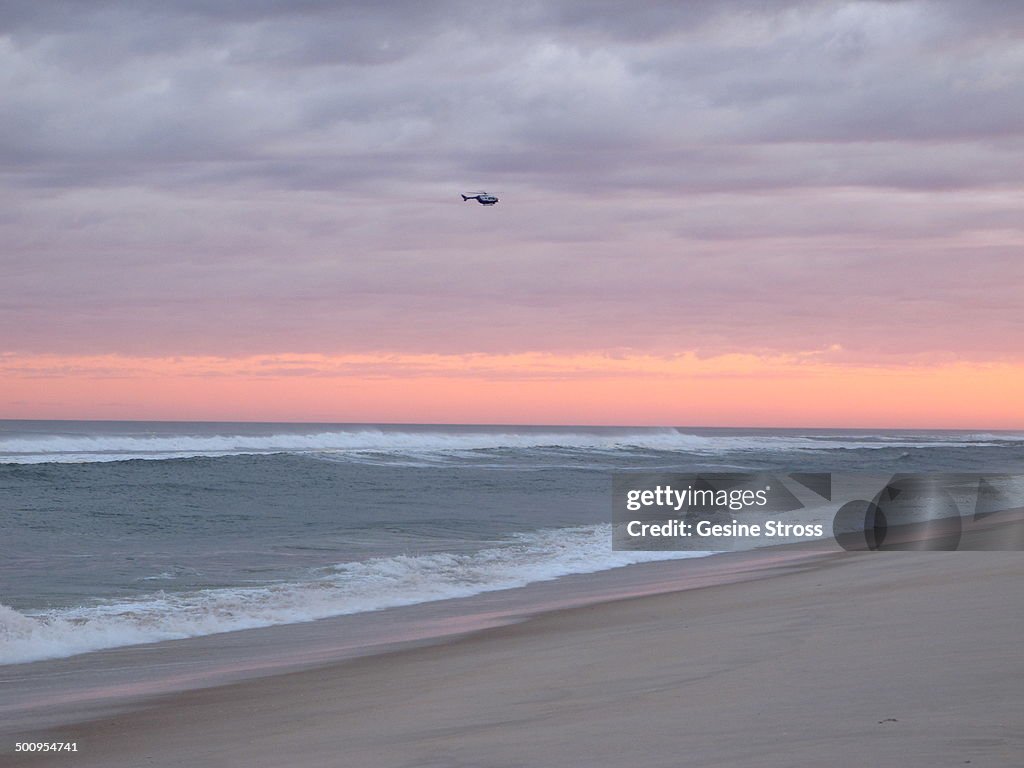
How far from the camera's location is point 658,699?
5.50m

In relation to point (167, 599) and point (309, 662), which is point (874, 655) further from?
point (167, 599)

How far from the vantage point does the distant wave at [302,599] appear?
31.5ft

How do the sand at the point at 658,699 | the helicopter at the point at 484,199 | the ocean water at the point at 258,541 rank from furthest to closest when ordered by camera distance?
the helicopter at the point at 484,199, the ocean water at the point at 258,541, the sand at the point at 658,699

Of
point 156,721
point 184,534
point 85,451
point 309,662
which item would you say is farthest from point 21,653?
point 85,451

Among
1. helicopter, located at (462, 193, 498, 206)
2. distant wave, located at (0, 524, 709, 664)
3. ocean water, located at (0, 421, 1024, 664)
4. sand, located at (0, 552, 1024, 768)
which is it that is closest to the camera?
sand, located at (0, 552, 1024, 768)

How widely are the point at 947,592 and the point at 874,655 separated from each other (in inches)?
118

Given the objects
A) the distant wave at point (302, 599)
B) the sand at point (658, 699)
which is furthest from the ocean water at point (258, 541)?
the sand at point (658, 699)

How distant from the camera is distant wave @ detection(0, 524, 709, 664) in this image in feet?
31.5

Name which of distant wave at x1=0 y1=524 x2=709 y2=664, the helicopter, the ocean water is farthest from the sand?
the helicopter

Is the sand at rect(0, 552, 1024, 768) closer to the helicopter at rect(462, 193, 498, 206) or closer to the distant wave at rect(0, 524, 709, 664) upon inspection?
the distant wave at rect(0, 524, 709, 664)

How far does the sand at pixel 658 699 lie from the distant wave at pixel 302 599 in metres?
2.61

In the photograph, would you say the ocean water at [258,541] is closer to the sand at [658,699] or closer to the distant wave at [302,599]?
the distant wave at [302,599]

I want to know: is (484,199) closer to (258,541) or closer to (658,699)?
(258,541)

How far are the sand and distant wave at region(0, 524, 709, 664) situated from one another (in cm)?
261
